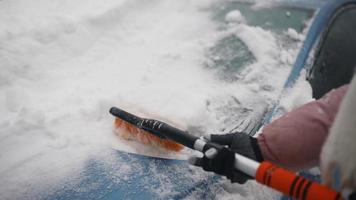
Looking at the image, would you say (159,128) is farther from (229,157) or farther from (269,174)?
(269,174)

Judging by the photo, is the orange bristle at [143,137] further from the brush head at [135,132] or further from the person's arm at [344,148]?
the person's arm at [344,148]

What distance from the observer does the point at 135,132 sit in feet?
4.74

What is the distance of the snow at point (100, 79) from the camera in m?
1.38

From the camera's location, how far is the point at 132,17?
2650 mm

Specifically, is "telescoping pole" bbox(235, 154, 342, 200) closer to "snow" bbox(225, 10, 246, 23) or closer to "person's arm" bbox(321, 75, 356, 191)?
"person's arm" bbox(321, 75, 356, 191)

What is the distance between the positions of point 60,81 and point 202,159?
3.70 feet

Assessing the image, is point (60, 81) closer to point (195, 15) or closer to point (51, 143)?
point (51, 143)

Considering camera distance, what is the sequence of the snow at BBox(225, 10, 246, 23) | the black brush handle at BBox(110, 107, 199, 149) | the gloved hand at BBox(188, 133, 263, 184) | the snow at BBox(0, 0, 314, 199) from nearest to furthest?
the gloved hand at BBox(188, 133, 263, 184) → the black brush handle at BBox(110, 107, 199, 149) → the snow at BBox(0, 0, 314, 199) → the snow at BBox(225, 10, 246, 23)

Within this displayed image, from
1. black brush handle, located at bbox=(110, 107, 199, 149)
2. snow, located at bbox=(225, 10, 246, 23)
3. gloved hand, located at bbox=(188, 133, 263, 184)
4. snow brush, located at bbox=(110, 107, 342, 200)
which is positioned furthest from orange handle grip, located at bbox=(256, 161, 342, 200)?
snow, located at bbox=(225, 10, 246, 23)

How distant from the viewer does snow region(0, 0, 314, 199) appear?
1.38 m

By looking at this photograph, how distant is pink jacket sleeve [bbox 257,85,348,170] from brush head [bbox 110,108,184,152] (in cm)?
43

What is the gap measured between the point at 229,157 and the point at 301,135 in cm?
22

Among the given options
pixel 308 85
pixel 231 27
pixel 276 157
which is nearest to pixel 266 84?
pixel 308 85

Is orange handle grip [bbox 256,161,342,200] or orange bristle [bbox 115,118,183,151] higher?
orange handle grip [bbox 256,161,342,200]
